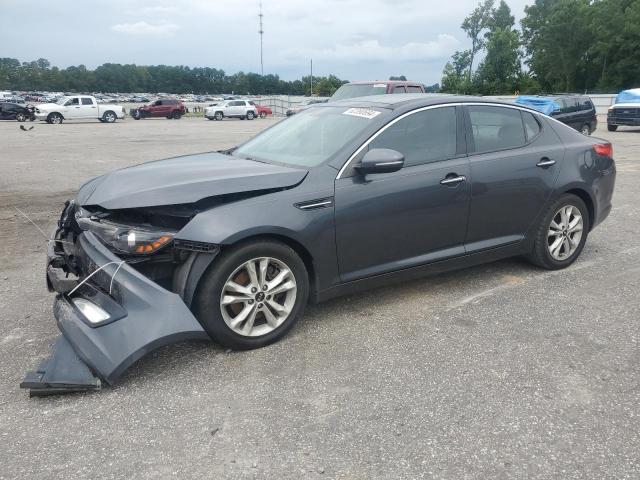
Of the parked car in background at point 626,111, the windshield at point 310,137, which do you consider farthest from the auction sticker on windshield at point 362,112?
the parked car in background at point 626,111

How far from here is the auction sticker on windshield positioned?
4120 millimetres

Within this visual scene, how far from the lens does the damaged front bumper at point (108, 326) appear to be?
296cm

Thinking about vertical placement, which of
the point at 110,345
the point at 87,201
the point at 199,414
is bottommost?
the point at 199,414

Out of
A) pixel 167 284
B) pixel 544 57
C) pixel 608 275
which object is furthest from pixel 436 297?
pixel 544 57

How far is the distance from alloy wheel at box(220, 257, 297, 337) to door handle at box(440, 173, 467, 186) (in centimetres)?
142

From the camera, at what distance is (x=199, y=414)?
2832mm

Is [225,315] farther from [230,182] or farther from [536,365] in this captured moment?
[536,365]

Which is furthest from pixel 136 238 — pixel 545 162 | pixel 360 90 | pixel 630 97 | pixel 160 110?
pixel 160 110

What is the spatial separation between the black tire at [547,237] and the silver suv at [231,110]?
38.5 meters

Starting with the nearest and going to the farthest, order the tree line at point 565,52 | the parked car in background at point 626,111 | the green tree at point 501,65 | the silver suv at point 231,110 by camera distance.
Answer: the parked car in background at point 626,111 < the silver suv at point 231,110 < the tree line at point 565,52 < the green tree at point 501,65

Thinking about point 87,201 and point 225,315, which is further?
point 87,201

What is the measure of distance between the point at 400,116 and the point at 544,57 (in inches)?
3205

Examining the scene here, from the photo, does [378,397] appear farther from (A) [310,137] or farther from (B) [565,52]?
(B) [565,52]

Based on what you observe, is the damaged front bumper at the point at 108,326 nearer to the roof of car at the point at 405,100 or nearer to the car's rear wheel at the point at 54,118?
the roof of car at the point at 405,100
